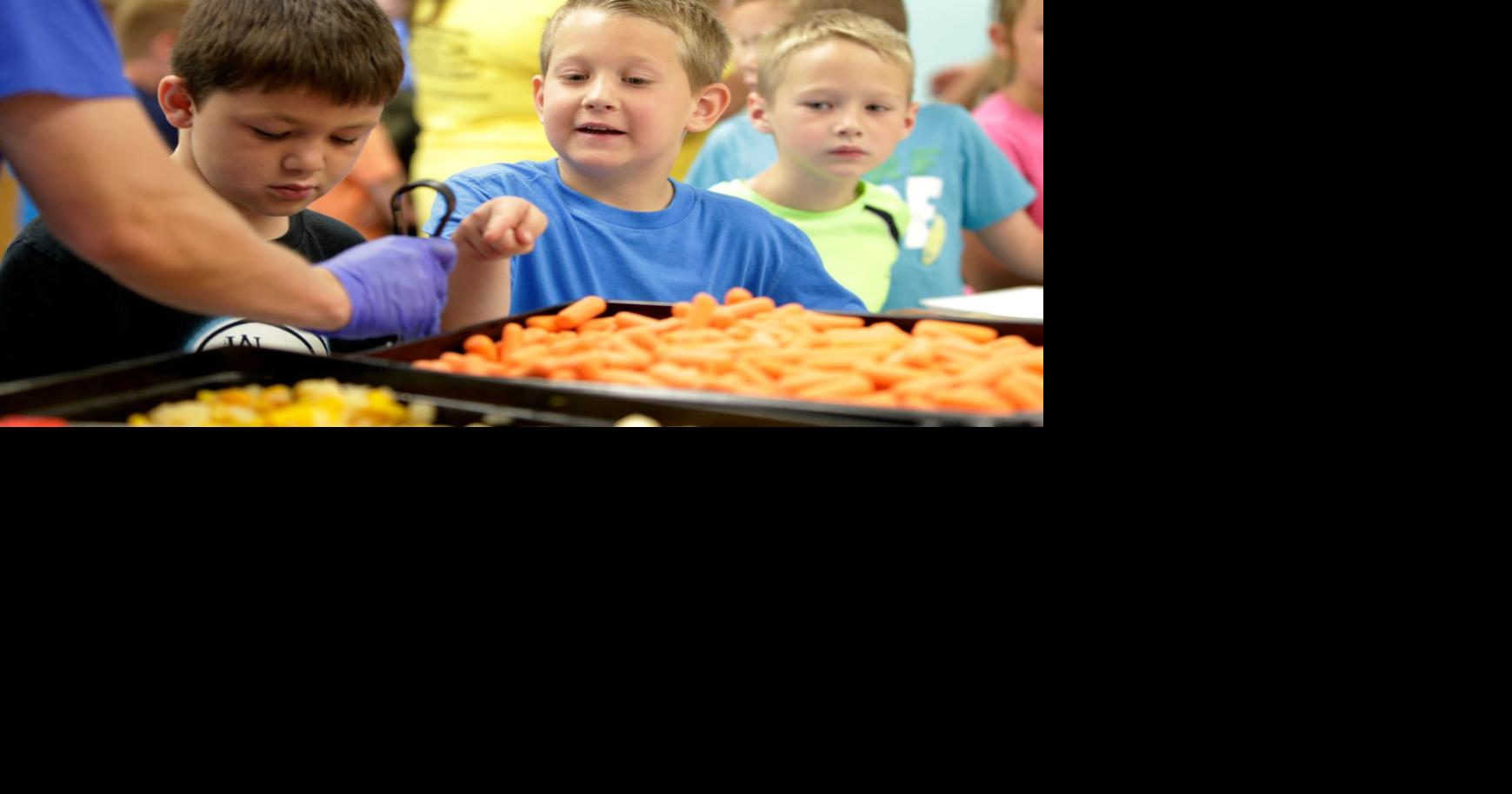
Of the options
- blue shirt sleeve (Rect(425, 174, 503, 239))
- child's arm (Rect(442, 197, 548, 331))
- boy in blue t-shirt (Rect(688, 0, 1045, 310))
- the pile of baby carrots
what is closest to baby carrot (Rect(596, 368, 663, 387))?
the pile of baby carrots

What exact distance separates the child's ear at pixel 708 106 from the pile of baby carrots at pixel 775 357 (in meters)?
0.50

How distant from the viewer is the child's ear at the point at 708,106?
1.99m

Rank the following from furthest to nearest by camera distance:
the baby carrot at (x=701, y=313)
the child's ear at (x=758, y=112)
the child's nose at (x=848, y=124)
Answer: the child's ear at (x=758, y=112), the child's nose at (x=848, y=124), the baby carrot at (x=701, y=313)

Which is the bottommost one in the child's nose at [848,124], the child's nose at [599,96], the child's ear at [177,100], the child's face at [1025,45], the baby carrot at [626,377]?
the baby carrot at [626,377]

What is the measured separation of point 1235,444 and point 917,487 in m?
0.30

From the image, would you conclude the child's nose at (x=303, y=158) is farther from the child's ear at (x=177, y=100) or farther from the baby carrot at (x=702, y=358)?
the baby carrot at (x=702, y=358)

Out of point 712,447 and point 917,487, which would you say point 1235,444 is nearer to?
point 917,487

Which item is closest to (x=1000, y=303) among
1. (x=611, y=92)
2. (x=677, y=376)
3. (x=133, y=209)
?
(x=611, y=92)

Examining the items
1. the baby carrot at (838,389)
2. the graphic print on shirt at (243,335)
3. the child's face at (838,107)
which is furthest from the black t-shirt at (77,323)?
the child's face at (838,107)

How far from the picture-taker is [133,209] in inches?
46.1

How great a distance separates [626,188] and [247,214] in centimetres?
53

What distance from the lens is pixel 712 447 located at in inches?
45.8

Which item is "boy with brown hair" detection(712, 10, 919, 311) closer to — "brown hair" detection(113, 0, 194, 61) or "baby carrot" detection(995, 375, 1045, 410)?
"brown hair" detection(113, 0, 194, 61)

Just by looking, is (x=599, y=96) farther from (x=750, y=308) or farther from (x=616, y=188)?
(x=750, y=308)
